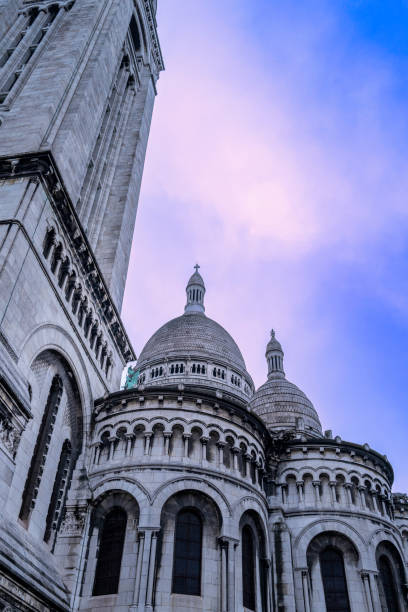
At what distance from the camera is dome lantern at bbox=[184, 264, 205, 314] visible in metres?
63.0

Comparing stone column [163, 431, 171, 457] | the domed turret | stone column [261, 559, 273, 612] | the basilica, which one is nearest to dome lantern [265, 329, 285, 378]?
the domed turret

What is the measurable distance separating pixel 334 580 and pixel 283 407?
2347 centimetres

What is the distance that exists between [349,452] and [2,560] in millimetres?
19661

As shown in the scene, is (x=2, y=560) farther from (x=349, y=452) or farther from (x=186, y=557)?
(x=349, y=452)

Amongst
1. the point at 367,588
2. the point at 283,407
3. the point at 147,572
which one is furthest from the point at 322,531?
the point at 283,407

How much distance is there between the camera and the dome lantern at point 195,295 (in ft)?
207

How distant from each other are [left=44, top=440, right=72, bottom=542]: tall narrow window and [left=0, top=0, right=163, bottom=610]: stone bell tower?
7 centimetres

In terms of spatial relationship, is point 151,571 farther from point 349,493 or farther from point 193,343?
point 193,343

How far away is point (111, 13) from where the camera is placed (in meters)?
32.8

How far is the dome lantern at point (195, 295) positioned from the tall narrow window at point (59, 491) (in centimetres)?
3984

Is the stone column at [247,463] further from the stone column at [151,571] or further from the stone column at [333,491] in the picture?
the stone column at [333,491]

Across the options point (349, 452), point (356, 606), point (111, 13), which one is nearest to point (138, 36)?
point (111, 13)

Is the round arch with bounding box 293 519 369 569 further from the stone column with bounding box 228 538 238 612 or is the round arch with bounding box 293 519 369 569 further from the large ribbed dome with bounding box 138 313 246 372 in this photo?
the large ribbed dome with bounding box 138 313 246 372

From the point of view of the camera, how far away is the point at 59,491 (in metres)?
21.5
